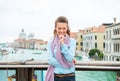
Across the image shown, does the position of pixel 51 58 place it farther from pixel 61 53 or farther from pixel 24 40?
pixel 24 40

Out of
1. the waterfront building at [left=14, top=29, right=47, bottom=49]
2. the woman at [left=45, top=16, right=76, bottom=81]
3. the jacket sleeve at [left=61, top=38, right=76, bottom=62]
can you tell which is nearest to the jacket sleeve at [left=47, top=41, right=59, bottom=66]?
the woman at [left=45, top=16, right=76, bottom=81]

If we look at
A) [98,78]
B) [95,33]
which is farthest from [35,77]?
[95,33]

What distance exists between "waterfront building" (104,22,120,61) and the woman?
30221 millimetres

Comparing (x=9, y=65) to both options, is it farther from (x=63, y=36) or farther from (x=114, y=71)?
(x=114, y=71)

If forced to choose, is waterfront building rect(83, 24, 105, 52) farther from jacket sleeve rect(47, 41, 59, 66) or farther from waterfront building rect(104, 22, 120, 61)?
jacket sleeve rect(47, 41, 59, 66)

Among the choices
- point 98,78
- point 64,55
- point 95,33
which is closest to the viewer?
point 64,55

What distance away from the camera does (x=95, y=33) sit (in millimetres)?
46812

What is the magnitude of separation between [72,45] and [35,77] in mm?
841

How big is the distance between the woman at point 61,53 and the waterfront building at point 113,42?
30221 mm

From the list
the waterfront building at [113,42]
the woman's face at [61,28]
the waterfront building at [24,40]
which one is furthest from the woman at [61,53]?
the waterfront building at [24,40]

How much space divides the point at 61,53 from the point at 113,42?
3316 cm

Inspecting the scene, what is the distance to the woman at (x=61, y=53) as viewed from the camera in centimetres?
251

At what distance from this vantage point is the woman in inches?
98.7

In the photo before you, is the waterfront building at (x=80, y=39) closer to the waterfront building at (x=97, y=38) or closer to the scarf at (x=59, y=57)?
the waterfront building at (x=97, y=38)
